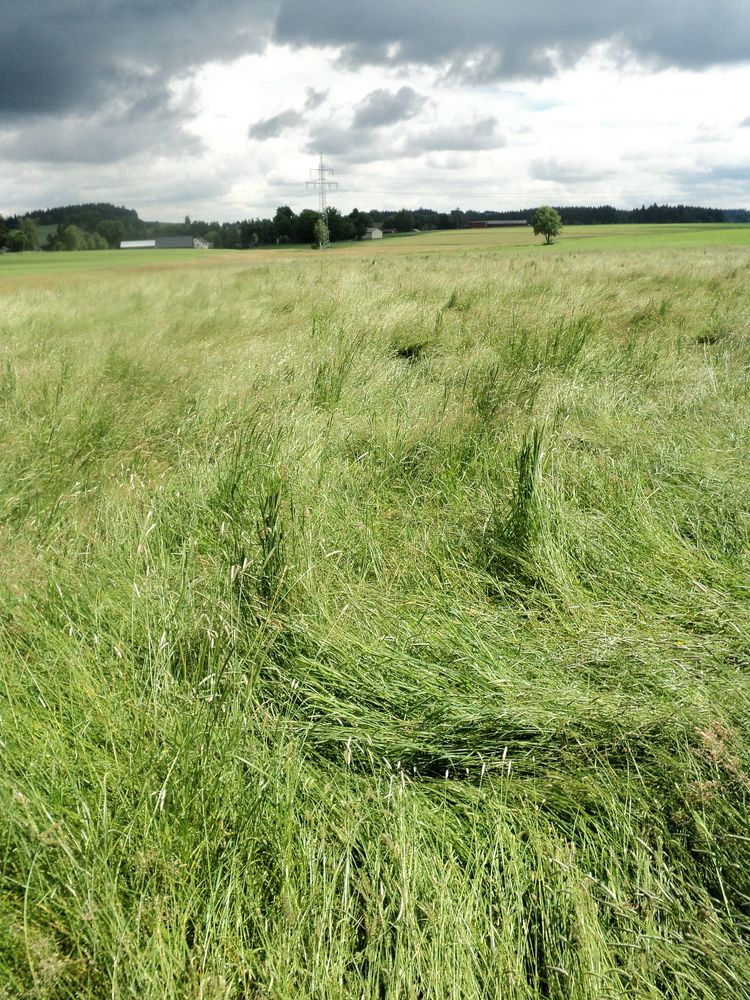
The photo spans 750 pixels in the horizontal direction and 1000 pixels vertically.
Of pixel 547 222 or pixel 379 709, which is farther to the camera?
pixel 547 222

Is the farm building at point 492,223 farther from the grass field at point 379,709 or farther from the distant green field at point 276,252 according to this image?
the grass field at point 379,709

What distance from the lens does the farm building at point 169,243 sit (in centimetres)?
7012

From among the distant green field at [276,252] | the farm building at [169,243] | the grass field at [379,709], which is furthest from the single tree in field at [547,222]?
the grass field at [379,709]

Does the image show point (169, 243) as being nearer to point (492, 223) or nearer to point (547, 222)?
point (547, 222)

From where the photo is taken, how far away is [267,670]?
186cm

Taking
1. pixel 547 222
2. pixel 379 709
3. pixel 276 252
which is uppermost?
pixel 547 222

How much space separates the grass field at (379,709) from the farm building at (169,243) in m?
73.2

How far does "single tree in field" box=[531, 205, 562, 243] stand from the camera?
62156mm

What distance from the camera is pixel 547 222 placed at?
6244 centimetres

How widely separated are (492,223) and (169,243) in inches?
1954

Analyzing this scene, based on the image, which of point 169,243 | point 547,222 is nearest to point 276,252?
point 169,243

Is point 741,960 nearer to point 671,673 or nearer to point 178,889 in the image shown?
point 671,673

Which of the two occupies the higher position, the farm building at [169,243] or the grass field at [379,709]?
the farm building at [169,243]

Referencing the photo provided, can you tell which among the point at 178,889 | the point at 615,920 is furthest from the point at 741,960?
the point at 178,889
